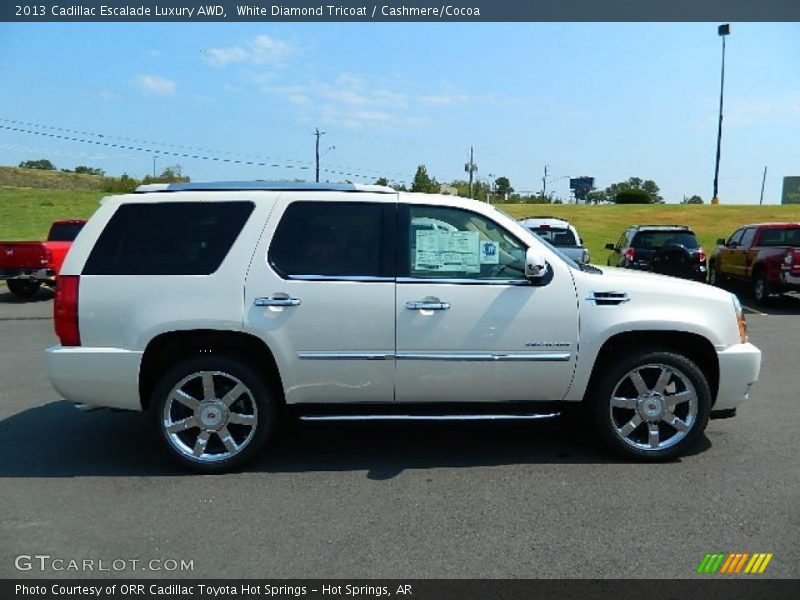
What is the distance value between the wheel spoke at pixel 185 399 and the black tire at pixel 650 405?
2.74 m

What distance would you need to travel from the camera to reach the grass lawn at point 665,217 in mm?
39375

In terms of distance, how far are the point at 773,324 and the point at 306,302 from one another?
927 cm

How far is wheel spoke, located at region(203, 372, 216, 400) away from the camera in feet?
13.4

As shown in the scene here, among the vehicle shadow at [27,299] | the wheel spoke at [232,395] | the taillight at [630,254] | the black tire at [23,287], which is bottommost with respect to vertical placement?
the vehicle shadow at [27,299]

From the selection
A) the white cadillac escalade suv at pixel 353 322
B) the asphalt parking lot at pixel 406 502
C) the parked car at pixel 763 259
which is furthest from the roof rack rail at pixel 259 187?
the parked car at pixel 763 259

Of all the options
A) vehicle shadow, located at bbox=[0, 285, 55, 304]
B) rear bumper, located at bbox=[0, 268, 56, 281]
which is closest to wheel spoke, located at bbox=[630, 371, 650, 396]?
rear bumper, located at bbox=[0, 268, 56, 281]

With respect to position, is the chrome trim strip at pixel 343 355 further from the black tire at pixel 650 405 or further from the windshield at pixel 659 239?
the windshield at pixel 659 239

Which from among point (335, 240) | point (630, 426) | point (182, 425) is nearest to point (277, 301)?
point (335, 240)

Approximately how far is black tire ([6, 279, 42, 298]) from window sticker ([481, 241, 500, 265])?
13.1m

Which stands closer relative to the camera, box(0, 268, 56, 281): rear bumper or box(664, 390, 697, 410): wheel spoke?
box(664, 390, 697, 410): wheel spoke

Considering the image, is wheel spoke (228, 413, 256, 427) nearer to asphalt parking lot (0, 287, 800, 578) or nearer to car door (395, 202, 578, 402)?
asphalt parking lot (0, 287, 800, 578)

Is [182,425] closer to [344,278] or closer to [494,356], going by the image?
[344,278]

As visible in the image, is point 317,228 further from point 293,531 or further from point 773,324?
point 773,324

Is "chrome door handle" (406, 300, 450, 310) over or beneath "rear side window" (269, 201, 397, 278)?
beneath
